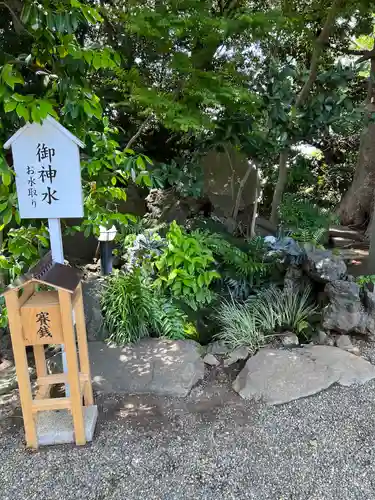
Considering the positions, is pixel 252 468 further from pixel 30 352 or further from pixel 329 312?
pixel 30 352

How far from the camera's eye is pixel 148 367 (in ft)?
10.4

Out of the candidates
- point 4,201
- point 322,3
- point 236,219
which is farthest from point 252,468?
point 322,3

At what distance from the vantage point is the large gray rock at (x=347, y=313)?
3506 mm

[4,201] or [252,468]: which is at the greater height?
[4,201]

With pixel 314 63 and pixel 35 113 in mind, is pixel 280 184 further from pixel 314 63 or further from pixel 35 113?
pixel 35 113

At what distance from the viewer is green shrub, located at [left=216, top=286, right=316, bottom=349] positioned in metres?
3.58

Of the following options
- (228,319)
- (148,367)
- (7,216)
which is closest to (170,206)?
→ (228,319)

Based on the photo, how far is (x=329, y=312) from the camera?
3.57m

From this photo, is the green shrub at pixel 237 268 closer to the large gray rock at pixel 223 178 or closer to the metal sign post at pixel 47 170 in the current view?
the large gray rock at pixel 223 178

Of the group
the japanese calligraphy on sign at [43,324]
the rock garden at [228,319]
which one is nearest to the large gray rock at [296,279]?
the rock garden at [228,319]

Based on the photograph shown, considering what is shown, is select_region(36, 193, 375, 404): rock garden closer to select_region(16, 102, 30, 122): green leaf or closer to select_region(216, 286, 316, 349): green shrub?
select_region(216, 286, 316, 349): green shrub

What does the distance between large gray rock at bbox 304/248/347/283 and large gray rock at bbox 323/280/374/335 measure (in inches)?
7.7

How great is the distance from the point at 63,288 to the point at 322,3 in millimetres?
5536

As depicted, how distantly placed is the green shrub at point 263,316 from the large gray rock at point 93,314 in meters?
1.11
